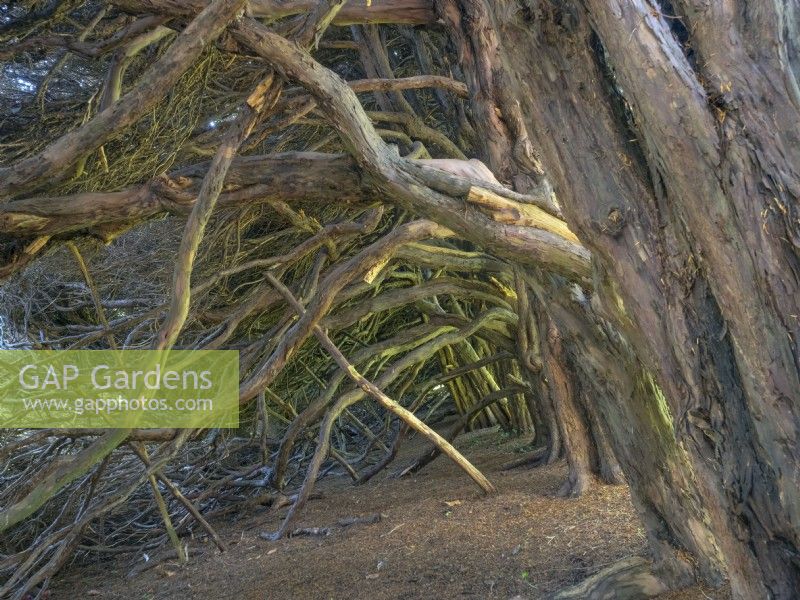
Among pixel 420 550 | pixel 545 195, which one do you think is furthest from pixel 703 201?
pixel 420 550

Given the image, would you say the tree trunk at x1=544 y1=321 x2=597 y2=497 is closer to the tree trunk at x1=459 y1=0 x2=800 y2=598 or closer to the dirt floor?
the dirt floor

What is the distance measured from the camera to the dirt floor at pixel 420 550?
3656mm

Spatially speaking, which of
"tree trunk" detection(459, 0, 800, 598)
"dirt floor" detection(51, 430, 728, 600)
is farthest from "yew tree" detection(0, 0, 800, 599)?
"dirt floor" detection(51, 430, 728, 600)

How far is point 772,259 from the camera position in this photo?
1815 millimetres

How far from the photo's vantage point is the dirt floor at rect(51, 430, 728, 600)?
3.66 metres

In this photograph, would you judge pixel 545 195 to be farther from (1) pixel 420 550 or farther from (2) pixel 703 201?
(1) pixel 420 550

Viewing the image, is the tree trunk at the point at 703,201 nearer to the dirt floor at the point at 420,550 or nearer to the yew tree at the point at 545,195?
the yew tree at the point at 545,195

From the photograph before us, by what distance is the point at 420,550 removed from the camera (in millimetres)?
4258

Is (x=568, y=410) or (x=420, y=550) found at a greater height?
(x=568, y=410)

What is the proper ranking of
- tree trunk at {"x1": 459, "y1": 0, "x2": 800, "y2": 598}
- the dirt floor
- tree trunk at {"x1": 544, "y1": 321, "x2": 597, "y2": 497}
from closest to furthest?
tree trunk at {"x1": 459, "y1": 0, "x2": 800, "y2": 598}
the dirt floor
tree trunk at {"x1": 544, "y1": 321, "x2": 597, "y2": 497}

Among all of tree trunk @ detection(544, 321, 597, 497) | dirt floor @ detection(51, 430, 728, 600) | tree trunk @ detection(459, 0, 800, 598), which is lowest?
dirt floor @ detection(51, 430, 728, 600)

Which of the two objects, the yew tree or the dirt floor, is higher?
the yew tree

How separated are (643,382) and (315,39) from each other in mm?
1905

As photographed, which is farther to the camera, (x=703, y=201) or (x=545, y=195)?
(x=545, y=195)
